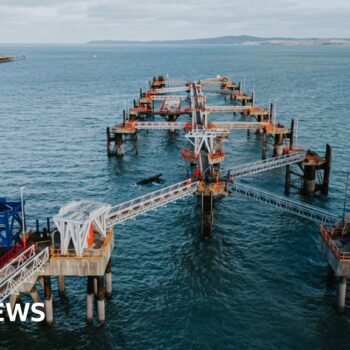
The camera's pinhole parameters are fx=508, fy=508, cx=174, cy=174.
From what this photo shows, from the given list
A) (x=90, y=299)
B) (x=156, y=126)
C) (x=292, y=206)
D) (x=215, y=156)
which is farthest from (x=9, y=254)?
(x=156, y=126)

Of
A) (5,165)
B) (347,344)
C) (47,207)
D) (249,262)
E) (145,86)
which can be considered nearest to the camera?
(347,344)

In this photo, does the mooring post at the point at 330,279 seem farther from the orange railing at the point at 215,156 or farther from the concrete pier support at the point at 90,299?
the orange railing at the point at 215,156

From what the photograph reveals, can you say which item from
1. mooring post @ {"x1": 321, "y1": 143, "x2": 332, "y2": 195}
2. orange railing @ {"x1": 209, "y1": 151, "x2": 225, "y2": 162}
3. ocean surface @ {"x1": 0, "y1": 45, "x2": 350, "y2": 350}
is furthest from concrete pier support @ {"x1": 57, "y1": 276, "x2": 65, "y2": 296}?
mooring post @ {"x1": 321, "y1": 143, "x2": 332, "y2": 195}

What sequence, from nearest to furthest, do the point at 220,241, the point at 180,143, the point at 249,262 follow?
the point at 249,262 < the point at 220,241 < the point at 180,143

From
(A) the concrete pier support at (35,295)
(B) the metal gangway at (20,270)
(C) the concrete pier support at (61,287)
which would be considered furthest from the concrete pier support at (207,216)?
(B) the metal gangway at (20,270)

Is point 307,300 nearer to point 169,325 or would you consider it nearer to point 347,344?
point 347,344

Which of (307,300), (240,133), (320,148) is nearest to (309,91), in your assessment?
(240,133)

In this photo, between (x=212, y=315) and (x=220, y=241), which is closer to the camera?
(x=212, y=315)
